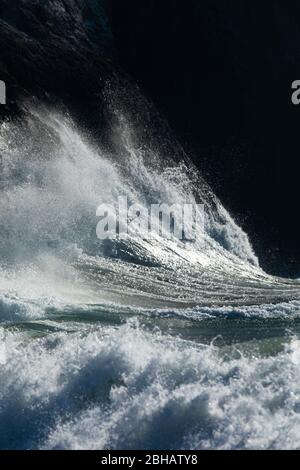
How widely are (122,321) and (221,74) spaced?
18089 mm

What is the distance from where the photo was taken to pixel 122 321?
11.1 m

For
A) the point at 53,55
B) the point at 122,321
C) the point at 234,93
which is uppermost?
the point at 234,93

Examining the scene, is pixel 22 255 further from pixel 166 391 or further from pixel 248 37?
pixel 248 37

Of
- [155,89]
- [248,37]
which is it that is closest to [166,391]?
[155,89]

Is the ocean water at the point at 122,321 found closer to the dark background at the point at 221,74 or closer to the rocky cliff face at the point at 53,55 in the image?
the rocky cliff face at the point at 53,55

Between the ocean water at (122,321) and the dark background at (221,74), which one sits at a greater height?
the dark background at (221,74)

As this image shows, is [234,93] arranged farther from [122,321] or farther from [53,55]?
[122,321]

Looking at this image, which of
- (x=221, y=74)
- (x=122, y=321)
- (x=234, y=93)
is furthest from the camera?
(x=234, y=93)

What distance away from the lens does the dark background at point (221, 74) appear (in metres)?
24.0

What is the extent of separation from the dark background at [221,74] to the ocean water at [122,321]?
351cm

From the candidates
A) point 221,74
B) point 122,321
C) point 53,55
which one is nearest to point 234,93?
point 221,74

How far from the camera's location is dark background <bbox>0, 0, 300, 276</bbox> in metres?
24.0

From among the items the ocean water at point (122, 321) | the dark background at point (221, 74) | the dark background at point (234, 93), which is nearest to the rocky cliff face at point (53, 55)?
the dark background at point (221, 74)

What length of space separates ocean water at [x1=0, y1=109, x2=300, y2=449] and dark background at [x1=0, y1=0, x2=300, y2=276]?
11.5 feet
